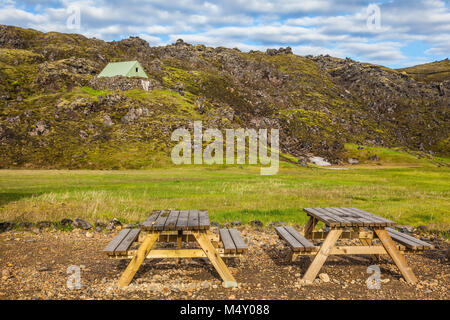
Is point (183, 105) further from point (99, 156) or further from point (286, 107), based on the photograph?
point (286, 107)

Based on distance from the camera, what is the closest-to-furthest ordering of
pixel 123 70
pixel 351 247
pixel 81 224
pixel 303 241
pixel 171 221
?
pixel 171 221 → pixel 351 247 → pixel 303 241 → pixel 81 224 → pixel 123 70

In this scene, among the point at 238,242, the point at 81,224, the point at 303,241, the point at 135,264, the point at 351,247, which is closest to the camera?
the point at 135,264

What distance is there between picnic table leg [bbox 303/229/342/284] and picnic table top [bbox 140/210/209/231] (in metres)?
2.96

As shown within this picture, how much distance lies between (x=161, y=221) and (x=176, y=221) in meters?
0.39

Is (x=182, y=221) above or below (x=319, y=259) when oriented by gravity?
above

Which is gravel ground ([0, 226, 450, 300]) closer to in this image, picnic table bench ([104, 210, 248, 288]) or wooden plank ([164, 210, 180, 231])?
picnic table bench ([104, 210, 248, 288])

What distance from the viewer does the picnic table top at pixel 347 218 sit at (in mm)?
7918

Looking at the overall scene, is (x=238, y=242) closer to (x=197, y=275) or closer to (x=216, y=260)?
(x=216, y=260)

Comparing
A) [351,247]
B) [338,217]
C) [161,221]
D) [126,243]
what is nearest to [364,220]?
[338,217]

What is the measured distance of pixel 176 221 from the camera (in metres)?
7.87

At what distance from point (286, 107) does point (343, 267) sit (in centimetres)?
17244

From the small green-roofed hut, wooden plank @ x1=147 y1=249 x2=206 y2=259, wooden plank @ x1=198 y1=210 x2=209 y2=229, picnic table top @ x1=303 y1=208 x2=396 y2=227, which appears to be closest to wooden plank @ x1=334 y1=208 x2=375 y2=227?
picnic table top @ x1=303 y1=208 x2=396 y2=227

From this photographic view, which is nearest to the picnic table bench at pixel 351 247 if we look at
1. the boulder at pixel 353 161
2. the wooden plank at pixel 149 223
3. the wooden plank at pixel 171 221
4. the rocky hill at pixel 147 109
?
the wooden plank at pixel 171 221

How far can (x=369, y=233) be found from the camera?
934 cm
